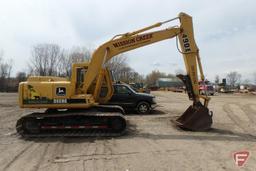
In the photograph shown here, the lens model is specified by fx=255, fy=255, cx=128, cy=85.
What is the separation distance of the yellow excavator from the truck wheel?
5078 mm

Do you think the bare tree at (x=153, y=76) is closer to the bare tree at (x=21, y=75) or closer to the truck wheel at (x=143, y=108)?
the bare tree at (x=21, y=75)

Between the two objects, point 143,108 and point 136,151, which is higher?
point 143,108

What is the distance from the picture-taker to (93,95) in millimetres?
10242

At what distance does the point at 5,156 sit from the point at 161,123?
22.5 ft

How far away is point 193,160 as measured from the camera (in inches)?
252

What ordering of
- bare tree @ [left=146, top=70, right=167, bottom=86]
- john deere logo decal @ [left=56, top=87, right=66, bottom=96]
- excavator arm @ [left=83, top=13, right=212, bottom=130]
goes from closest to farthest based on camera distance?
john deere logo decal @ [left=56, top=87, right=66, bottom=96], excavator arm @ [left=83, top=13, right=212, bottom=130], bare tree @ [left=146, top=70, right=167, bottom=86]

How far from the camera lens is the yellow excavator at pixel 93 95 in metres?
9.27

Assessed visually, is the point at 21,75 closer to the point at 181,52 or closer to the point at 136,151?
the point at 181,52

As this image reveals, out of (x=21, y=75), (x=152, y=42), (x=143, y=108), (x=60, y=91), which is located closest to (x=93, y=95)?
(x=60, y=91)

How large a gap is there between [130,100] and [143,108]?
→ 95cm

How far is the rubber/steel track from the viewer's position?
9.20m

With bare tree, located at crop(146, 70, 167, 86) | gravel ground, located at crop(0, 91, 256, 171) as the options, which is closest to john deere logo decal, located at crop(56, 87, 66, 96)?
gravel ground, located at crop(0, 91, 256, 171)

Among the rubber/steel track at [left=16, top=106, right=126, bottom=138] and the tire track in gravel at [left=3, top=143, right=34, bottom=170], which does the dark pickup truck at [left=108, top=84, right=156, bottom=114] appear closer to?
the rubber/steel track at [left=16, top=106, right=126, bottom=138]

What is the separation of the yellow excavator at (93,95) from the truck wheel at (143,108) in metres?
5.08
